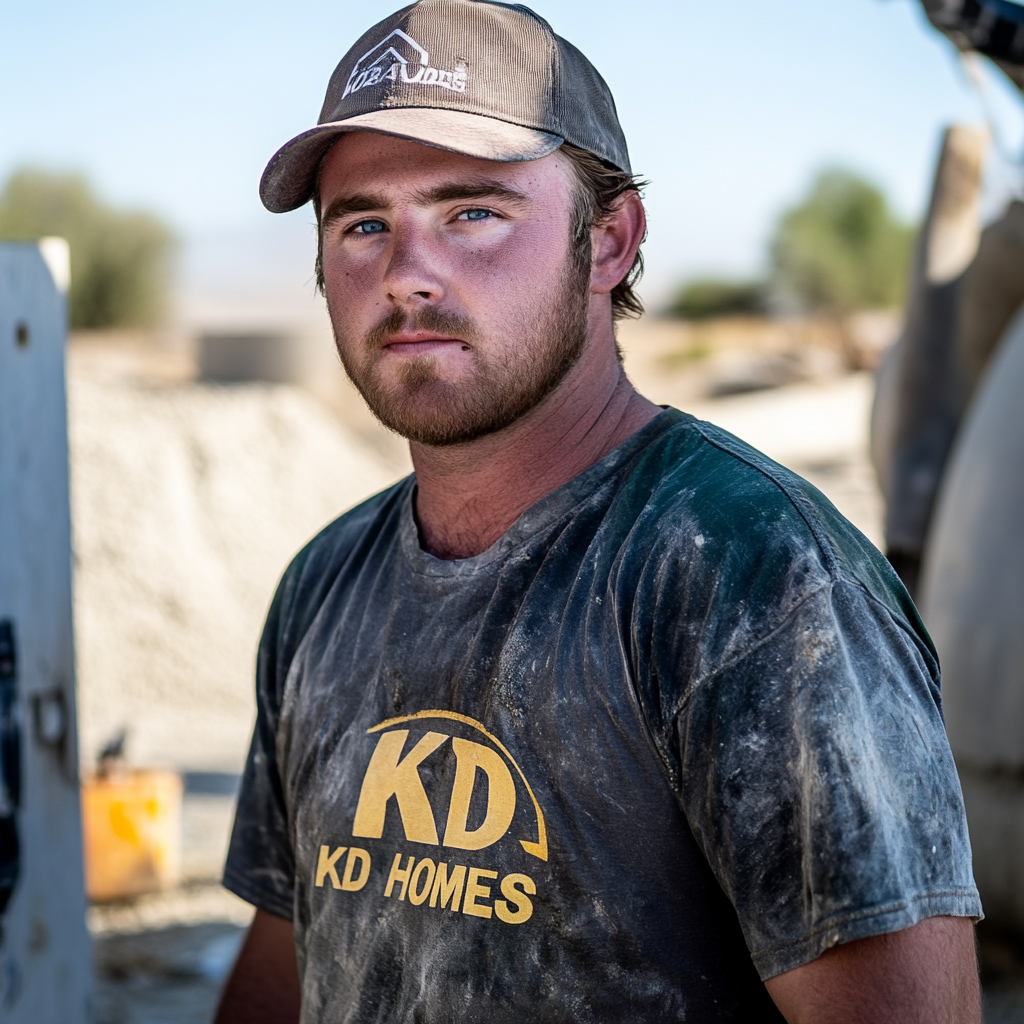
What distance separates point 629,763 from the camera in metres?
1.34

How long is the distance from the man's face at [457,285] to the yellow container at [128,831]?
375cm

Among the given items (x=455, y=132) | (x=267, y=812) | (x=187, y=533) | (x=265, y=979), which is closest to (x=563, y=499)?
(x=455, y=132)

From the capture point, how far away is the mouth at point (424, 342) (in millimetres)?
1562

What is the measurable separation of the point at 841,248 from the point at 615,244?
50897mm

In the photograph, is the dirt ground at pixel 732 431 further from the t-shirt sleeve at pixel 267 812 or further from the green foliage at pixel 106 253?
the green foliage at pixel 106 253

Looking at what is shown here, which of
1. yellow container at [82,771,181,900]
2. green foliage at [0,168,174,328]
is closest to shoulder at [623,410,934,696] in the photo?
yellow container at [82,771,181,900]

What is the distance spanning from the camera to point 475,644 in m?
1.51

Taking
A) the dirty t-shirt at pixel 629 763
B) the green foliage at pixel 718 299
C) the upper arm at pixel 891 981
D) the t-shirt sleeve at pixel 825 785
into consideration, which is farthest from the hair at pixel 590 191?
the green foliage at pixel 718 299

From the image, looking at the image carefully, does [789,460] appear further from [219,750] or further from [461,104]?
[461,104]

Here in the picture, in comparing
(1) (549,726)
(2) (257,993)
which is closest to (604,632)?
(1) (549,726)

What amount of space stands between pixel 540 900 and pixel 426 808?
0.19 metres

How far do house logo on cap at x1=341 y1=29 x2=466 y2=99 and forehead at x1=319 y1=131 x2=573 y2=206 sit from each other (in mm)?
69

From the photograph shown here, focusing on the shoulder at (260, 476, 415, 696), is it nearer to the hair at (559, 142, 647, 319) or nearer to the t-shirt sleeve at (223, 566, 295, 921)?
the t-shirt sleeve at (223, 566, 295, 921)

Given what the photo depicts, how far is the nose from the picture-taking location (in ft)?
5.08
